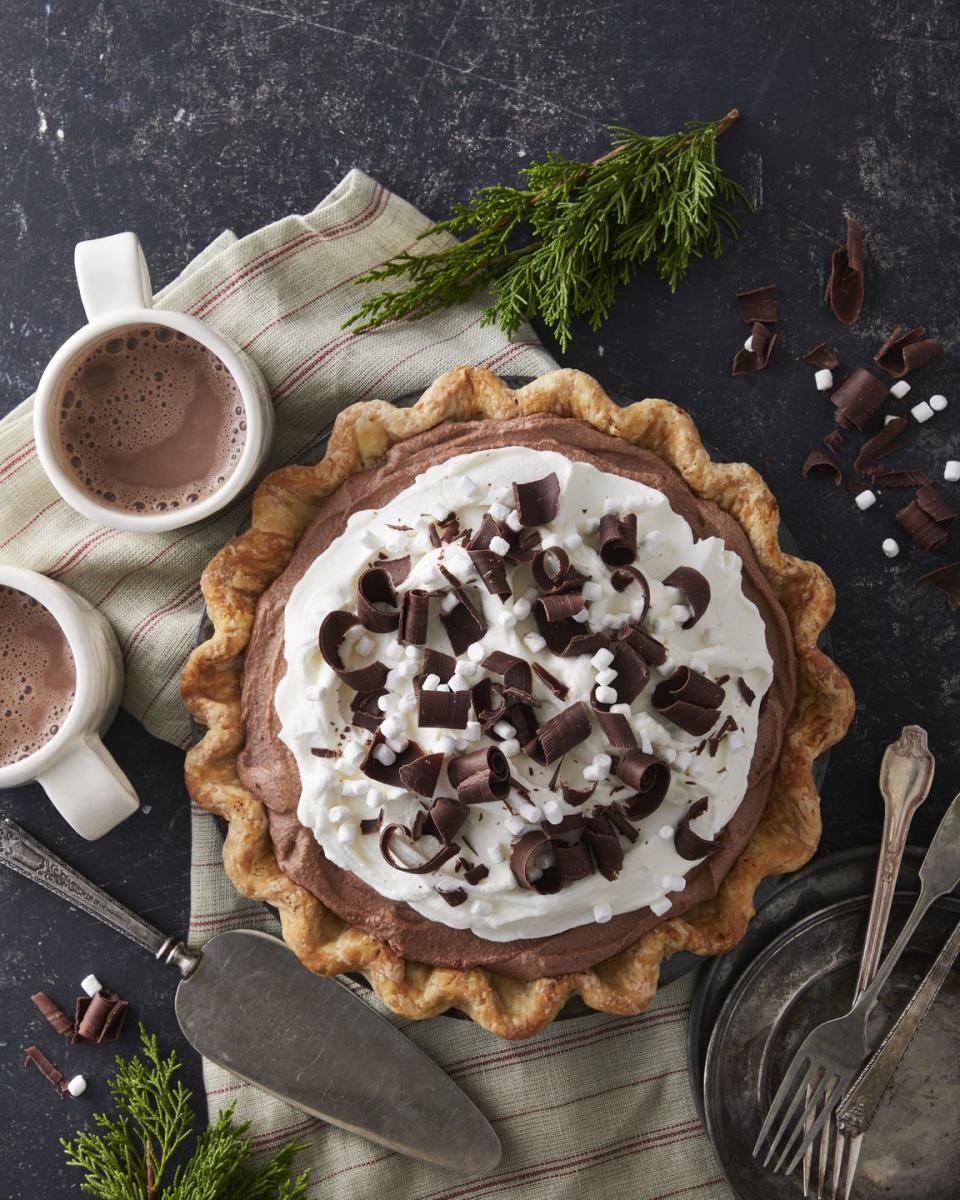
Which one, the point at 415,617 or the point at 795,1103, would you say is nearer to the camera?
the point at 415,617

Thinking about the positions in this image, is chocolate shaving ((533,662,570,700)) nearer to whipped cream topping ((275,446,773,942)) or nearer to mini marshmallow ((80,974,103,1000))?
whipped cream topping ((275,446,773,942))

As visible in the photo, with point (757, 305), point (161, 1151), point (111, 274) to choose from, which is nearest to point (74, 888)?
point (161, 1151)

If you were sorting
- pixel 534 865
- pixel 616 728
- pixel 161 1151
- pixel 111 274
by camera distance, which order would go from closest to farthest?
1. pixel 616 728
2. pixel 534 865
3. pixel 111 274
4. pixel 161 1151

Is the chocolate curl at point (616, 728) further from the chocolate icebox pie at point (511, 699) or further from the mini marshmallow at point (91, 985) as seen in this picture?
the mini marshmallow at point (91, 985)

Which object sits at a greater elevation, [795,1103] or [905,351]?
[905,351]

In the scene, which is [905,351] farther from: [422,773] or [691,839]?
[422,773]

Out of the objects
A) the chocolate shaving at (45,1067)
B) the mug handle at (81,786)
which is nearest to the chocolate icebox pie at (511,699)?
the mug handle at (81,786)

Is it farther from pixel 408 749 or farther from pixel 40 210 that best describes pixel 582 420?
pixel 40 210
